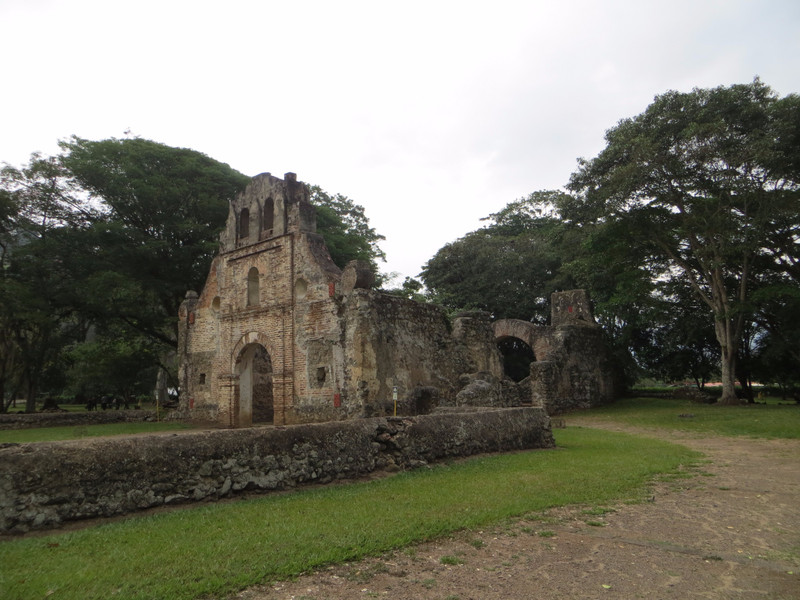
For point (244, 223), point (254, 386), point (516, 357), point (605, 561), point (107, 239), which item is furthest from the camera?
point (516, 357)

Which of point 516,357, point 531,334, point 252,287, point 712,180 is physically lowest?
point 516,357

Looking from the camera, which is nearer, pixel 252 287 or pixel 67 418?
pixel 252 287

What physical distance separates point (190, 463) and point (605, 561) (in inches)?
170

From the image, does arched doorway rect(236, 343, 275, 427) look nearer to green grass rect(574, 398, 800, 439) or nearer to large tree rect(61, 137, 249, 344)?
large tree rect(61, 137, 249, 344)

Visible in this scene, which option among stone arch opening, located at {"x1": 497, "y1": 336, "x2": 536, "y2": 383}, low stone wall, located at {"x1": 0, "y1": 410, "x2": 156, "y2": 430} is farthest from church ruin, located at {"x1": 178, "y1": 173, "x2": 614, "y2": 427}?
stone arch opening, located at {"x1": 497, "y1": 336, "x2": 536, "y2": 383}

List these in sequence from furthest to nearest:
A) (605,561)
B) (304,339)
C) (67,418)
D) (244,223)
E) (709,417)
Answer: (67,418) < (244,223) < (709,417) < (304,339) < (605,561)

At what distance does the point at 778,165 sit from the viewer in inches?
736

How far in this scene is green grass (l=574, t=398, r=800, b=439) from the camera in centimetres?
1481

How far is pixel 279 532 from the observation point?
16.5 ft

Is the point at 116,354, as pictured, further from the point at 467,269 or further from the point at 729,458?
the point at 729,458

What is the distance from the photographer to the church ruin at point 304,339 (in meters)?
15.5

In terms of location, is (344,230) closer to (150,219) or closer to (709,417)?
(150,219)

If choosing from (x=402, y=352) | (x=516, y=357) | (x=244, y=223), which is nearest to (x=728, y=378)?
(x=402, y=352)

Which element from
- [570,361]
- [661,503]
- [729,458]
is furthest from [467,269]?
[661,503]
